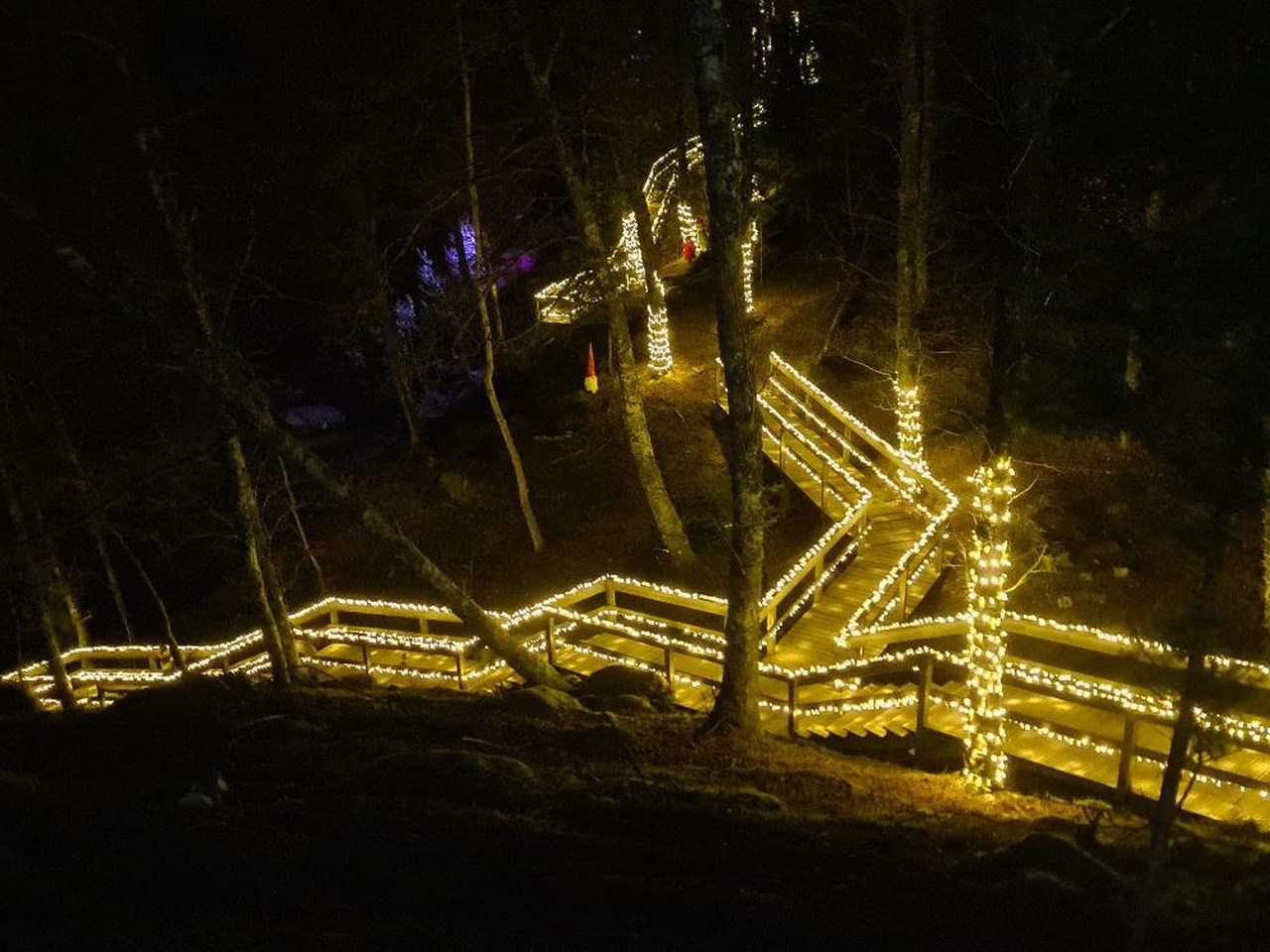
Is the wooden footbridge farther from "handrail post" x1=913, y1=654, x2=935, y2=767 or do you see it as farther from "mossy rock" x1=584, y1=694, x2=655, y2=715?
"mossy rock" x1=584, y1=694, x2=655, y2=715

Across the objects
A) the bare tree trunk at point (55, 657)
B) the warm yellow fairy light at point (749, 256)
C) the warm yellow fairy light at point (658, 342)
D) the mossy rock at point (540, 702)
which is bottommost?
the bare tree trunk at point (55, 657)

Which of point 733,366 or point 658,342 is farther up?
point 733,366

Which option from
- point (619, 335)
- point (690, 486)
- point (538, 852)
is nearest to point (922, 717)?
point (538, 852)

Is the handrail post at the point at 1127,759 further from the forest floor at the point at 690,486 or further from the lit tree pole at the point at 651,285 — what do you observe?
the lit tree pole at the point at 651,285

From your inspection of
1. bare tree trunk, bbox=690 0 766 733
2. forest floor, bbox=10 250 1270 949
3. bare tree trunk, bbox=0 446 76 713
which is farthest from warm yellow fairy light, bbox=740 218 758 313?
bare tree trunk, bbox=0 446 76 713

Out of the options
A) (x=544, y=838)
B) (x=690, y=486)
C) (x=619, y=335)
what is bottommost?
(x=690, y=486)

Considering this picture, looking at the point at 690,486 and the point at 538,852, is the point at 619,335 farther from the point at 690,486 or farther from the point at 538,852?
the point at 538,852

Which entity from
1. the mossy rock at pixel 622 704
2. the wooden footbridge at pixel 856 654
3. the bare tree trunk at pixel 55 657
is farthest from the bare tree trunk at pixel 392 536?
the bare tree trunk at pixel 55 657
